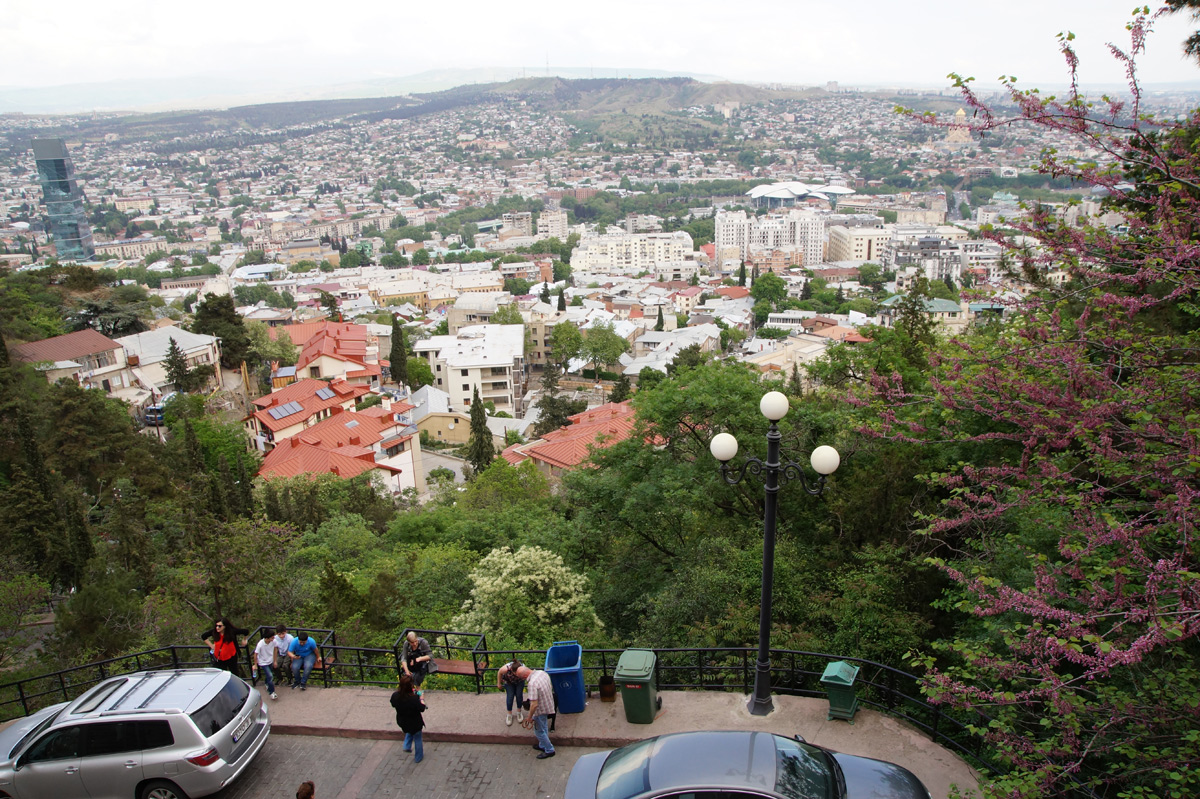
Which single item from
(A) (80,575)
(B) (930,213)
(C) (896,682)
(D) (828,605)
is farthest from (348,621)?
(B) (930,213)

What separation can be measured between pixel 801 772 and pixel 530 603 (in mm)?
6758

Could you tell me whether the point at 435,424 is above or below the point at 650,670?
below

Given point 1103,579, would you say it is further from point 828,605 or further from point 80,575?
point 80,575

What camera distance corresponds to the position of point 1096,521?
5.99 meters

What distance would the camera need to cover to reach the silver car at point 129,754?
23.1ft

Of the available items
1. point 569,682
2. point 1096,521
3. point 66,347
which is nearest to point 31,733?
point 569,682

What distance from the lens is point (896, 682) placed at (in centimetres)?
823

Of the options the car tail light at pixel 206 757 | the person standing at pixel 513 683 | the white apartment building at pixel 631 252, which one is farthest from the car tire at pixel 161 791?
the white apartment building at pixel 631 252

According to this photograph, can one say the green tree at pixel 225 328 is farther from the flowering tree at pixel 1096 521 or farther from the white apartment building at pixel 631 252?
the white apartment building at pixel 631 252

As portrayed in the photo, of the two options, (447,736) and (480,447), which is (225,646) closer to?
(447,736)

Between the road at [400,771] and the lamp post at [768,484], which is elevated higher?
the lamp post at [768,484]

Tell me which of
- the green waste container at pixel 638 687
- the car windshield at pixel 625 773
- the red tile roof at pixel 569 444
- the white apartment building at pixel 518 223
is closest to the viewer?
the car windshield at pixel 625 773

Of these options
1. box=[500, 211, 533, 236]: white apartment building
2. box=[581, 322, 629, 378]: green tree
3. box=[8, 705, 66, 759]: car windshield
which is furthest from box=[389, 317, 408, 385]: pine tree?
box=[500, 211, 533, 236]: white apartment building

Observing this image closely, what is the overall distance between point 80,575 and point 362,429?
1693 centimetres
